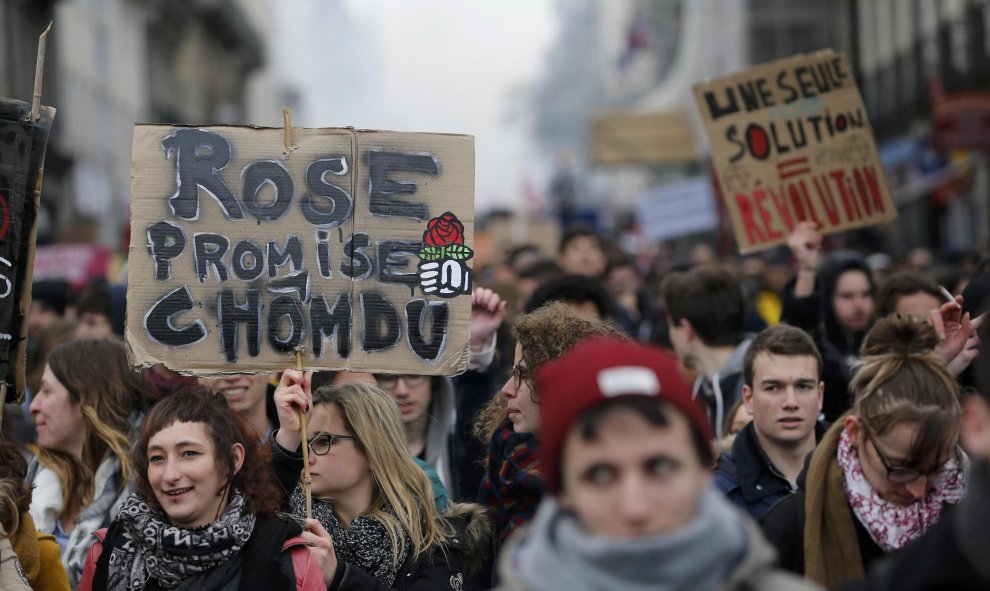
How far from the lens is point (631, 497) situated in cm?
232

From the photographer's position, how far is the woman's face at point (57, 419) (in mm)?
5023

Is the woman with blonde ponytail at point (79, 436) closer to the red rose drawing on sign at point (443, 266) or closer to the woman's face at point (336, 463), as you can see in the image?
the woman's face at point (336, 463)

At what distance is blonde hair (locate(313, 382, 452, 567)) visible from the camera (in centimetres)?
418

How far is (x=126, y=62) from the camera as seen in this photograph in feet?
123

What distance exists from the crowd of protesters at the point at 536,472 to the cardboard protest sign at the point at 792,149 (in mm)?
1155

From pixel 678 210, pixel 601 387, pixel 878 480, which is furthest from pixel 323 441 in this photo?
pixel 678 210

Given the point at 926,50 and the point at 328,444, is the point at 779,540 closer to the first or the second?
the point at 328,444

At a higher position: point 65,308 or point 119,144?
point 119,144

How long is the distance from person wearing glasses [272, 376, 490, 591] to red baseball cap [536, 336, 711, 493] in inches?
65.4

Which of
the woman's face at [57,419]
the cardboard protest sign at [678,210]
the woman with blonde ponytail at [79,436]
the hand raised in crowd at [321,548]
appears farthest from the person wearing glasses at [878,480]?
the cardboard protest sign at [678,210]

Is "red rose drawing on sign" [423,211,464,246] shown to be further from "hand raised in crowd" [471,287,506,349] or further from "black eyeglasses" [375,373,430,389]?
"black eyeglasses" [375,373,430,389]

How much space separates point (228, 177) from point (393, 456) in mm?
1055

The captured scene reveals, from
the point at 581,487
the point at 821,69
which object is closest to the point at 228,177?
the point at 581,487

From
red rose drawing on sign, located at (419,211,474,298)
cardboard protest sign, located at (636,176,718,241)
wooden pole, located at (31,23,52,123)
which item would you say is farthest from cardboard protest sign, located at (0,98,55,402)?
cardboard protest sign, located at (636,176,718,241)
